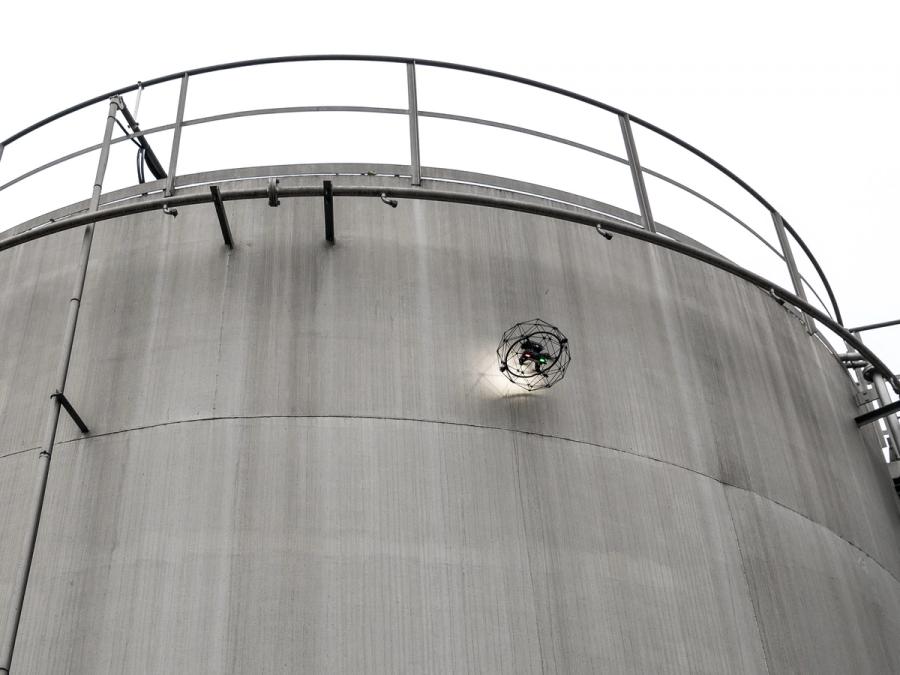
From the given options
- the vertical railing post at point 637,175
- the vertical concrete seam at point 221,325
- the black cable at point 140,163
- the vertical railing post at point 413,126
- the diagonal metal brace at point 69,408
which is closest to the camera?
the diagonal metal brace at point 69,408

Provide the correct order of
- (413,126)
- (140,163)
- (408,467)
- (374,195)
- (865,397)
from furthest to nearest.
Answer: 1. (865,397)
2. (140,163)
3. (413,126)
4. (374,195)
5. (408,467)

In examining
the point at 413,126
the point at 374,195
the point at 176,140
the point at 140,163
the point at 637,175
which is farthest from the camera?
the point at 140,163

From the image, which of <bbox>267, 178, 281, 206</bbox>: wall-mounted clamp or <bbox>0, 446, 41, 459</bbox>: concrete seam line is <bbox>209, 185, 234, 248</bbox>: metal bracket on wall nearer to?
<bbox>267, 178, 281, 206</bbox>: wall-mounted clamp

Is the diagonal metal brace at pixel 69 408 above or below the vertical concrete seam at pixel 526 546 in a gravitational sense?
above

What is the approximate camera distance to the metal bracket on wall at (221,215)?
32.6ft

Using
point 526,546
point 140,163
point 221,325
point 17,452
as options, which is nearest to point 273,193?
point 221,325

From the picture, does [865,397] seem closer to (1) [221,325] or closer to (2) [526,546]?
(2) [526,546]

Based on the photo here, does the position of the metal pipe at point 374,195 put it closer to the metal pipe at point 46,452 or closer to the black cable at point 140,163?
the metal pipe at point 46,452

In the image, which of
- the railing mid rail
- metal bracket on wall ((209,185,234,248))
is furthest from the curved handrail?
metal bracket on wall ((209,185,234,248))

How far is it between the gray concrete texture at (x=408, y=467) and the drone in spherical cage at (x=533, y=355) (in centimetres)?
16

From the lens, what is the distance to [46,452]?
876cm

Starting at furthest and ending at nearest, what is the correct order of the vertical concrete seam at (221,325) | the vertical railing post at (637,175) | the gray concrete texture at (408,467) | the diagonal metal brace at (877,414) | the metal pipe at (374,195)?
the diagonal metal brace at (877,414), the vertical railing post at (637,175), the metal pipe at (374,195), the vertical concrete seam at (221,325), the gray concrete texture at (408,467)

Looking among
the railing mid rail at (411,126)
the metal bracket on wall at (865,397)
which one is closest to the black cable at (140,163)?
the railing mid rail at (411,126)

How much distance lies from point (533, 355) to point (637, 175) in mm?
4153
